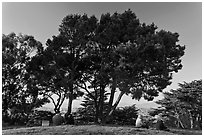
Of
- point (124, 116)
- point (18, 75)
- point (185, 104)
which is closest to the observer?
point (18, 75)

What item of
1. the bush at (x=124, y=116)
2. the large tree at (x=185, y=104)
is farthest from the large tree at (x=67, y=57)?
the large tree at (x=185, y=104)

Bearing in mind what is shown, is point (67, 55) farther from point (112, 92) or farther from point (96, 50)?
point (112, 92)

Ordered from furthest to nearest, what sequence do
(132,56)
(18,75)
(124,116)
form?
(124,116)
(18,75)
(132,56)

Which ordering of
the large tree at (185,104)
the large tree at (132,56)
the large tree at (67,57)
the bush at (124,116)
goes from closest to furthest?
the large tree at (132,56)
the large tree at (67,57)
the large tree at (185,104)
the bush at (124,116)

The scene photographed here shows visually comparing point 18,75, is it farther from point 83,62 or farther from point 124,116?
point 124,116

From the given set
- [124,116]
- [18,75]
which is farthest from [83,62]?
[124,116]

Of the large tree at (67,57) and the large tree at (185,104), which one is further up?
the large tree at (67,57)

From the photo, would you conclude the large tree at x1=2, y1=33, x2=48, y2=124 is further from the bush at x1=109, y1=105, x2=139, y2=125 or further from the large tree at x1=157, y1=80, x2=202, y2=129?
the large tree at x1=157, y1=80, x2=202, y2=129

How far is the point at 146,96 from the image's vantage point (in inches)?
442

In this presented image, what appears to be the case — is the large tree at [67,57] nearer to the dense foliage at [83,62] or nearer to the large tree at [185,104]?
the dense foliage at [83,62]

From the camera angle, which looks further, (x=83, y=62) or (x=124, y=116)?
(x=124, y=116)

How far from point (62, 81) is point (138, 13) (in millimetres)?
4908

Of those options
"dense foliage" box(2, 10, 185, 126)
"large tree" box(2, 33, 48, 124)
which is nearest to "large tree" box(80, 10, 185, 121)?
"dense foliage" box(2, 10, 185, 126)

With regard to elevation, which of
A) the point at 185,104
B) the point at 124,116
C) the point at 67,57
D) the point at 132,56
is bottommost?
the point at 124,116
